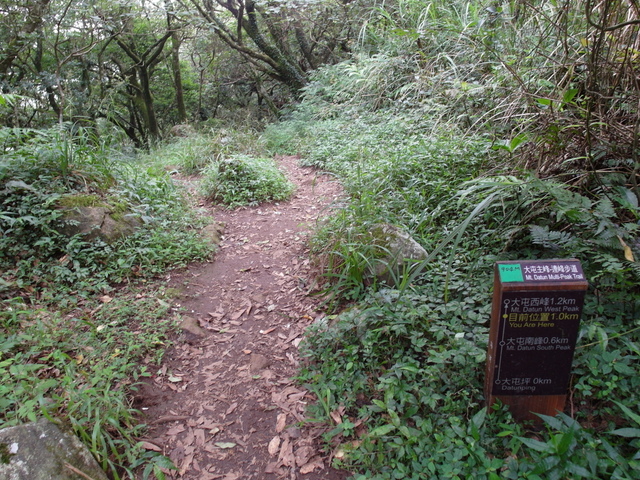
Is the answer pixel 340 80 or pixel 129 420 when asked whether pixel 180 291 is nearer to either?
pixel 129 420

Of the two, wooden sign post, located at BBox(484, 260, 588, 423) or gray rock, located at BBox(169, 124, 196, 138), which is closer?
wooden sign post, located at BBox(484, 260, 588, 423)

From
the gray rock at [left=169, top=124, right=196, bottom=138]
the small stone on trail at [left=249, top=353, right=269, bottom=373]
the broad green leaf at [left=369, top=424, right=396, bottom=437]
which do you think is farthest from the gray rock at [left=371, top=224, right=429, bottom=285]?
the gray rock at [left=169, top=124, right=196, bottom=138]

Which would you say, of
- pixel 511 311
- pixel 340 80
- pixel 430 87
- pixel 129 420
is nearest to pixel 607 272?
pixel 511 311

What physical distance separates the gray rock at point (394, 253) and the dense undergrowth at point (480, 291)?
6cm

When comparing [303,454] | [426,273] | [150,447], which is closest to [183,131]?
[426,273]

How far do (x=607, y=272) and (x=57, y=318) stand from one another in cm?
377

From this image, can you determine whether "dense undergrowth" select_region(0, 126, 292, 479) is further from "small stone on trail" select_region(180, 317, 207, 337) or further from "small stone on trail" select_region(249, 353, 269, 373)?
"small stone on trail" select_region(249, 353, 269, 373)

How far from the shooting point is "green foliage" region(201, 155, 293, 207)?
5.93 m

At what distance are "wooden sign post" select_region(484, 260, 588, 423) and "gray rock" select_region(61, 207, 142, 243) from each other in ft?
11.9

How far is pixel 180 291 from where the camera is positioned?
12.2 ft

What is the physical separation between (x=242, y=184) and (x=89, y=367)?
3.84 meters

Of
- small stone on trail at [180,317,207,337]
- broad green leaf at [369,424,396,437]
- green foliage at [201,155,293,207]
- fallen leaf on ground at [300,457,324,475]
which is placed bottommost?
fallen leaf on ground at [300,457,324,475]

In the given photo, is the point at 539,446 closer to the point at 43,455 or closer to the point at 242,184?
the point at 43,455

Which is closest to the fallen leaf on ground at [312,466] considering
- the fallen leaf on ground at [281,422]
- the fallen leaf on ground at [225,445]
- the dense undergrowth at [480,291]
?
the dense undergrowth at [480,291]
